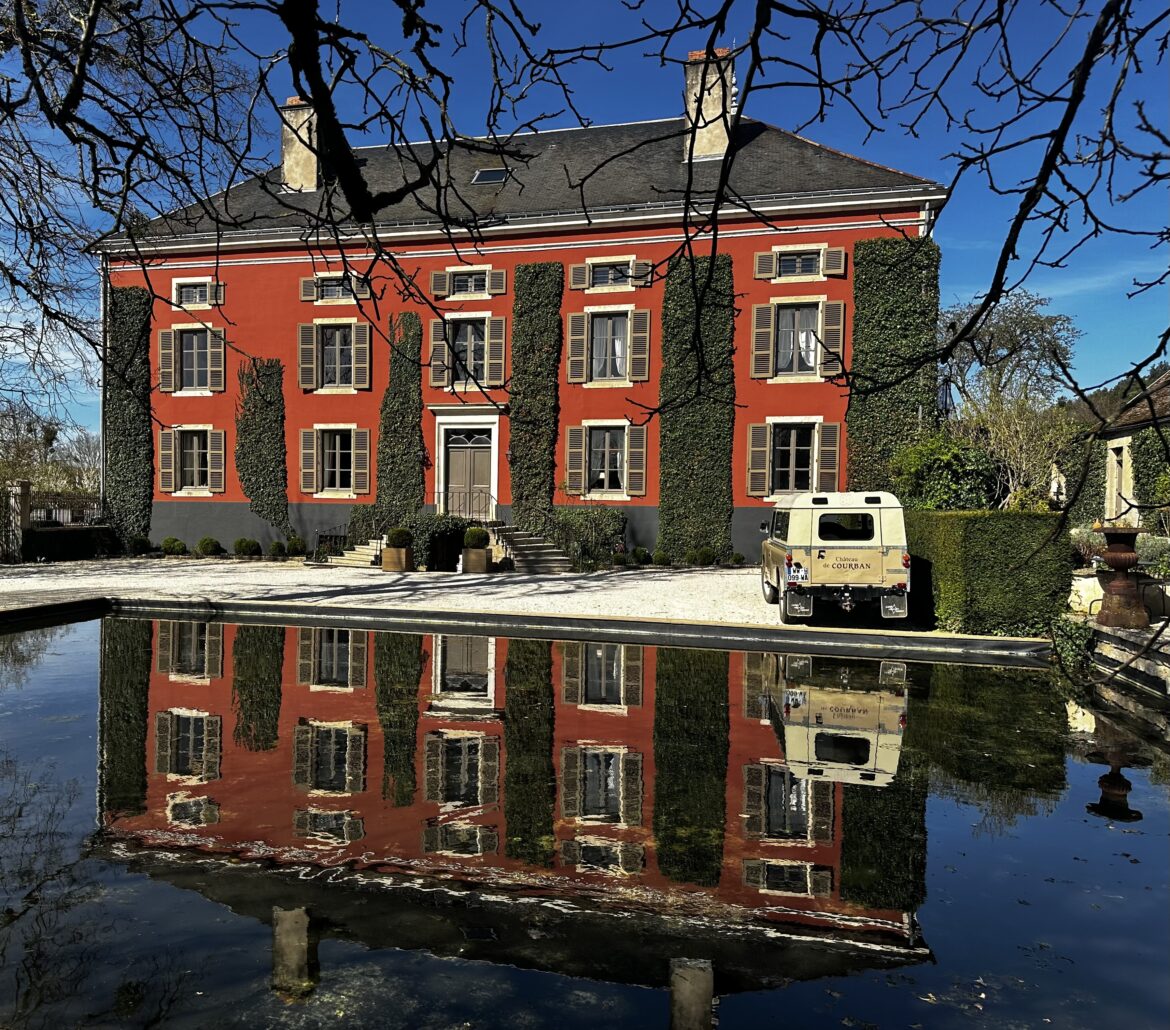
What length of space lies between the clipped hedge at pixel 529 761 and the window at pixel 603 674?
0.46m

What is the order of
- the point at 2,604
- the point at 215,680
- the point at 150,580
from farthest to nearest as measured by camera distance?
1. the point at 150,580
2. the point at 2,604
3. the point at 215,680

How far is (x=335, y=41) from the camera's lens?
11.1 feet

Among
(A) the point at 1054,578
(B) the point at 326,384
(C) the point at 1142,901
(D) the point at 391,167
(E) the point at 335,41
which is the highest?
(D) the point at 391,167

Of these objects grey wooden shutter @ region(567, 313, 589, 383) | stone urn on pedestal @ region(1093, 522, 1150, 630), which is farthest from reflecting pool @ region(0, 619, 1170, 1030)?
grey wooden shutter @ region(567, 313, 589, 383)

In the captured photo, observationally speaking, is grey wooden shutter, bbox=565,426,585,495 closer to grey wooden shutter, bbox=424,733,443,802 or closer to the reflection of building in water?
the reflection of building in water

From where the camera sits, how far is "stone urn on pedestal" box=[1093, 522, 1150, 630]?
448 inches

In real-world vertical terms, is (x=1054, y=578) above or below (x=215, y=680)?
above

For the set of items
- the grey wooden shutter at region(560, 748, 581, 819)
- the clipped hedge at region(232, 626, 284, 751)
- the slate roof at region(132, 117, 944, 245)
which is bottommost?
the grey wooden shutter at region(560, 748, 581, 819)

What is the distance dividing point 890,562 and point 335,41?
36.7 feet

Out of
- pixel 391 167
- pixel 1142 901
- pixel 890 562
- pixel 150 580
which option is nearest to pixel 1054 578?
pixel 890 562

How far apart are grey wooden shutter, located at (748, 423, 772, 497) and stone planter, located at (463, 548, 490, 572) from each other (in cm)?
717

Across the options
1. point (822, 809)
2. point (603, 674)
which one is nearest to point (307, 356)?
point (603, 674)

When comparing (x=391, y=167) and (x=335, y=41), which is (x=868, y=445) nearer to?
(x=391, y=167)

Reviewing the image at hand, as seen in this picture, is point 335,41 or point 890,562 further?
point 890,562
